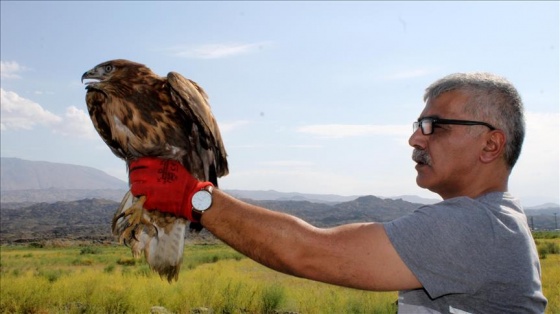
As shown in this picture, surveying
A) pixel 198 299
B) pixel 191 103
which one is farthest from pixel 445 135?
pixel 198 299

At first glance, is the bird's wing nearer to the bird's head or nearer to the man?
the bird's head

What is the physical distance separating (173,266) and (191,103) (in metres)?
1.14

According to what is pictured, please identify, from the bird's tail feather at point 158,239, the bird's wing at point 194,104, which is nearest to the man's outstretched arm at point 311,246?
the bird's wing at point 194,104

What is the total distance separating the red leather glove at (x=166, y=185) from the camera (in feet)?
8.40

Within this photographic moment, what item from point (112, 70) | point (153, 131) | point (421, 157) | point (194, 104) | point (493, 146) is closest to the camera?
point (493, 146)

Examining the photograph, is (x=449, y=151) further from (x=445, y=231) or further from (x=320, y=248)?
(x=320, y=248)

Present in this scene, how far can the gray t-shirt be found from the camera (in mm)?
2088

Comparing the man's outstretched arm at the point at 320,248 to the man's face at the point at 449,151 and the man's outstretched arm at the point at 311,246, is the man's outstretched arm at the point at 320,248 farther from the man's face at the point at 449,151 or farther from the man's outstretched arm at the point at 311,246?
the man's face at the point at 449,151

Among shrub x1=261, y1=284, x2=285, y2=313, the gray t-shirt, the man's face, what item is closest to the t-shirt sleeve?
the gray t-shirt

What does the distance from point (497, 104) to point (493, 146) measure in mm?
192

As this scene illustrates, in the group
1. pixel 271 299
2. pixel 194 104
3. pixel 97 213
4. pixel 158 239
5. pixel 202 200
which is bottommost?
pixel 97 213

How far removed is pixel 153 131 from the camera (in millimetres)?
3625

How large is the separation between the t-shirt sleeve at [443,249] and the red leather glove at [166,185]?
0.95 m

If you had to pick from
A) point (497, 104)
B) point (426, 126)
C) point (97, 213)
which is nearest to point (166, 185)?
point (426, 126)
